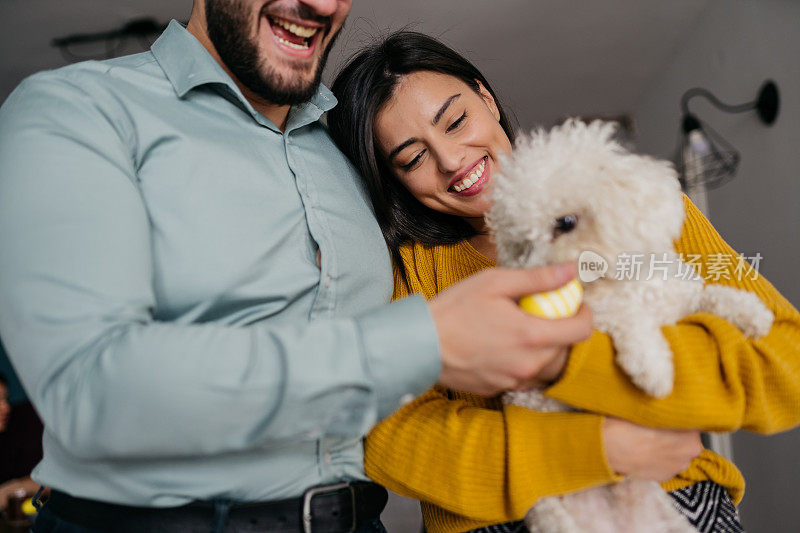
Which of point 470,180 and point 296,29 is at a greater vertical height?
point 296,29

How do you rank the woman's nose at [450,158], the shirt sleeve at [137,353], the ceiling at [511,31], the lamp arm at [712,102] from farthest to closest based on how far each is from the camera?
the ceiling at [511,31], the lamp arm at [712,102], the woman's nose at [450,158], the shirt sleeve at [137,353]

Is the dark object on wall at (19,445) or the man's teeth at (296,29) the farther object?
the dark object on wall at (19,445)

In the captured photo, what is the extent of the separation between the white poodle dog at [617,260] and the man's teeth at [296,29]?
51cm

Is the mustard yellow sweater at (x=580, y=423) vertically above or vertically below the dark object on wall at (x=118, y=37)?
above

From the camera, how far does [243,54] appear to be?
1.06 metres

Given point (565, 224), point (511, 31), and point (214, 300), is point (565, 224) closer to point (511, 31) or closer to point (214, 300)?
point (214, 300)

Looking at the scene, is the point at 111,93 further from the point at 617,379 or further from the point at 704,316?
the point at 704,316

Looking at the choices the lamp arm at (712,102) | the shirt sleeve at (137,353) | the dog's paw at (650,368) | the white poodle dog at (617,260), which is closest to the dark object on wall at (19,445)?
the shirt sleeve at (137,353)

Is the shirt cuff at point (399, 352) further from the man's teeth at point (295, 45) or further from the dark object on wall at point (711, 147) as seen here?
the dark object on wall at point (711, 147)

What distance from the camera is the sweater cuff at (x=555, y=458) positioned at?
0.87 meters

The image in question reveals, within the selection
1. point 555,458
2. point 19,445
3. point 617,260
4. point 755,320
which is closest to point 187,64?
point 617,260

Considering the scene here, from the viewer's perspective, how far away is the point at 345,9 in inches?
47.4

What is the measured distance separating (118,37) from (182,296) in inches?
124

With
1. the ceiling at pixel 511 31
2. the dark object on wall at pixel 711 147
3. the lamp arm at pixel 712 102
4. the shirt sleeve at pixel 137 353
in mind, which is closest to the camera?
the shirt sleeve at pixel 137 353
